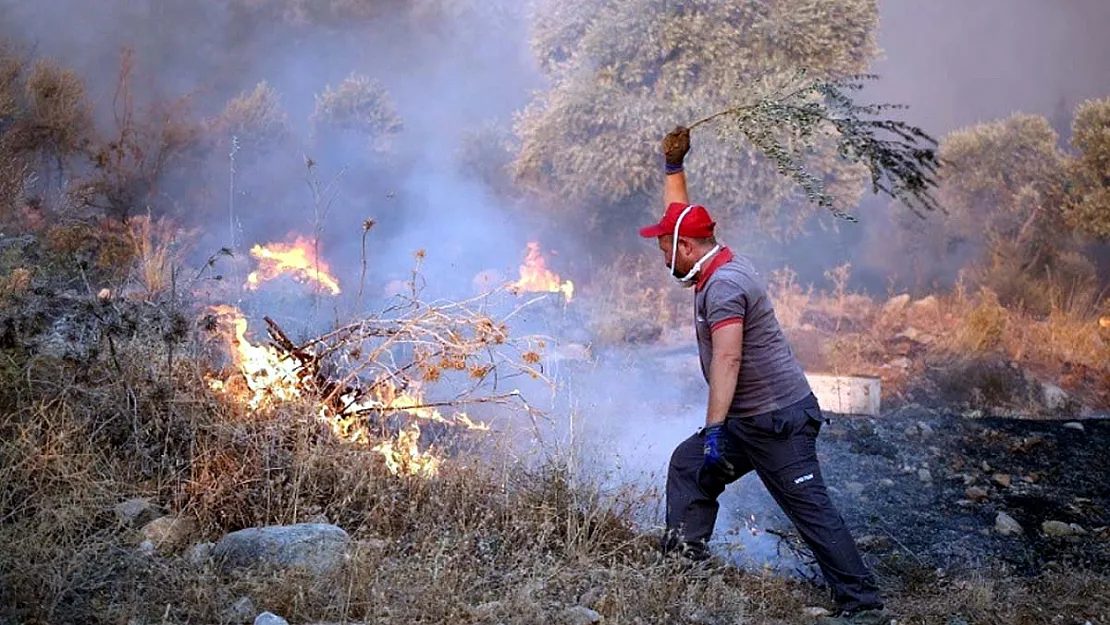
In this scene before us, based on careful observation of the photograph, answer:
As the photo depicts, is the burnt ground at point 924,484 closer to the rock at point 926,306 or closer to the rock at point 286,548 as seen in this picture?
the rock at point 286,548

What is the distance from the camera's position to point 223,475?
15.7ft

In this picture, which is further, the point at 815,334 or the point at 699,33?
the point at 699,33

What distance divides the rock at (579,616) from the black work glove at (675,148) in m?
2.26

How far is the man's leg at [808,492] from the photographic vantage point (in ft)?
14.2

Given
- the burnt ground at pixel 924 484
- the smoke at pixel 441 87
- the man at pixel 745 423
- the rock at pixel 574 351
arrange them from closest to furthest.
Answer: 1. the man at pixel 745 423
2. the burnt ground at pixel 924 484
3. the rock at pixel 574 351
4. the smoke at pixel 441 87

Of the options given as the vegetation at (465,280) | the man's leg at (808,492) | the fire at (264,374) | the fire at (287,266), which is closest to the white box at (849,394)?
the vegetation at (465,280)

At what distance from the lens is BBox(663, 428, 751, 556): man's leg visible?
4652mm

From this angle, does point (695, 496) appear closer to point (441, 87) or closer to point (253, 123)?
point (253, 123)

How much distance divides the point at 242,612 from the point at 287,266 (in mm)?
7635

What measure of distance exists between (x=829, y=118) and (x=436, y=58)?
1884 cm

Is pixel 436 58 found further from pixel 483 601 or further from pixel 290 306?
pixel 483 601

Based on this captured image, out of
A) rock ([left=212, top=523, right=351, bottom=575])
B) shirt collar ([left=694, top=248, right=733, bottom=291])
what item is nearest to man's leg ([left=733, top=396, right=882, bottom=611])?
shirt collar ([left=694, top=248, right=733, bottom=291])

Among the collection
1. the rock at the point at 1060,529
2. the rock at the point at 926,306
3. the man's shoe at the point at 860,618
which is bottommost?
the man's shoe at the point at 860,618

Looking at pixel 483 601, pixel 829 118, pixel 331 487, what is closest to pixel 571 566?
pixel 483 601
